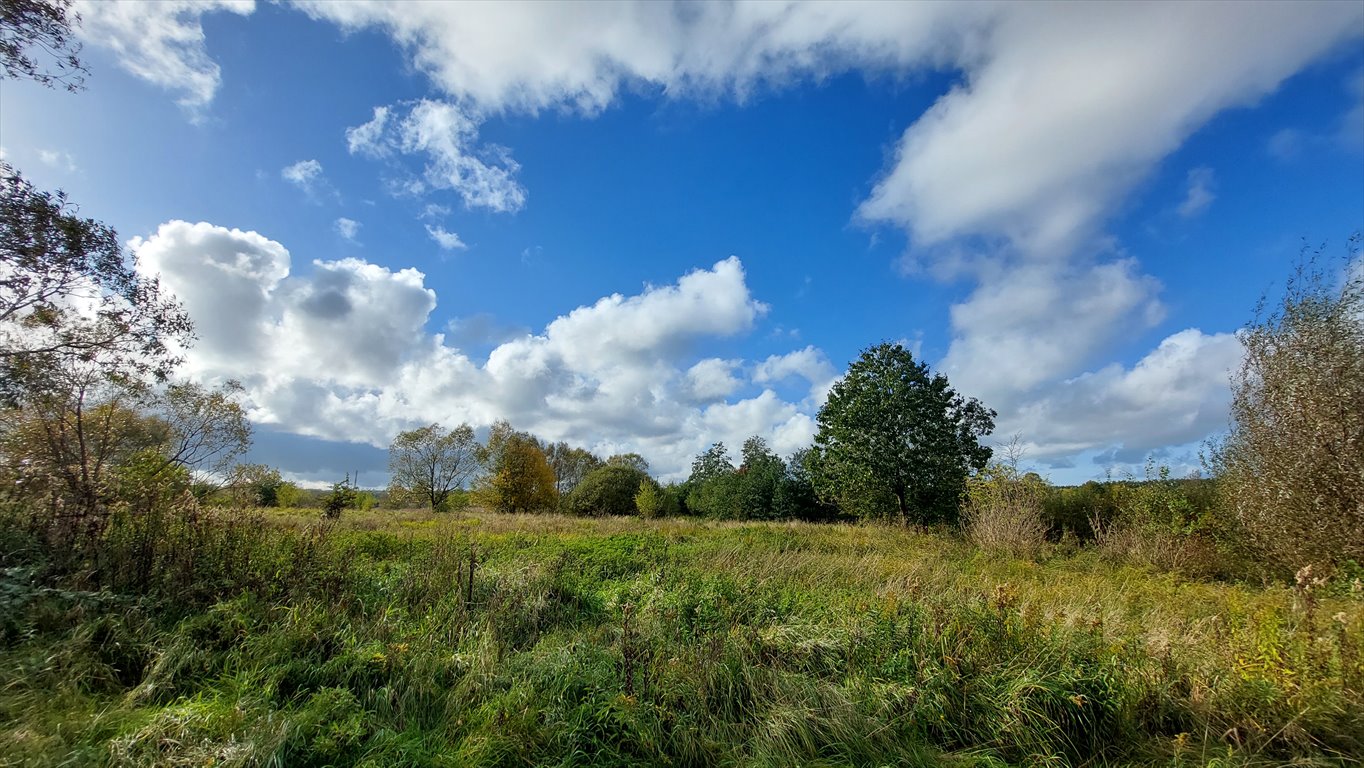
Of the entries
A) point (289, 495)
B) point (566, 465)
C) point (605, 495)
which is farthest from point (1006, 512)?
point (566, 465)

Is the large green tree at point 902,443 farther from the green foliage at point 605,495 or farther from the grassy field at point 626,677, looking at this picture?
the green foliage at point 605,495

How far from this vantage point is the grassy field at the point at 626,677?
11.9 feet

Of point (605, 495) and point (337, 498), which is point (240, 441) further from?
point (605, 495)

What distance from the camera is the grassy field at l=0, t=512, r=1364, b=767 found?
362 cm

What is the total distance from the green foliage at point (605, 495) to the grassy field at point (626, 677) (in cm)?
3764

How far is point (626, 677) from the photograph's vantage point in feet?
14.6

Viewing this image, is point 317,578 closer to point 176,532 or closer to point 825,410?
point 176,532

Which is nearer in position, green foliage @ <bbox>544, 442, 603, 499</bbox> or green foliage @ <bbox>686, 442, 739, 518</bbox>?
green foliage @ <bbox>686, 442, 739, 518</bbox>

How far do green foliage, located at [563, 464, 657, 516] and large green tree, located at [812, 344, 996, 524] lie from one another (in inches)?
941

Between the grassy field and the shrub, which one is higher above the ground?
the shrub

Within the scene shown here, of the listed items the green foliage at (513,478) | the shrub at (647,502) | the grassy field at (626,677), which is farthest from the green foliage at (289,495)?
the grassy field at (626,677)

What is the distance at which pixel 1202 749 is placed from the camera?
12.3ft

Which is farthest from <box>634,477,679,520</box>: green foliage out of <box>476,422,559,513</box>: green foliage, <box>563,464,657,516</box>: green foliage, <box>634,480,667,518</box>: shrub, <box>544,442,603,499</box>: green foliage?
<box>544,442,603,499</box>: green foliage

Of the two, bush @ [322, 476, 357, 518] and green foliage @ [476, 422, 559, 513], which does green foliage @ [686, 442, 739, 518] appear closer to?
green foliage @ [476, 422, 559, 513]
